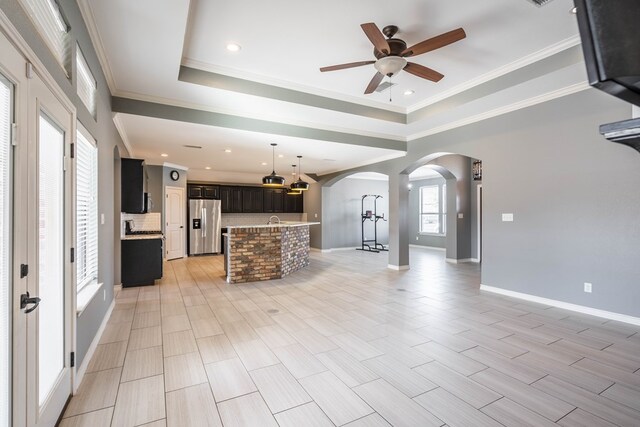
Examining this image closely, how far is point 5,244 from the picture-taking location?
1.34 m

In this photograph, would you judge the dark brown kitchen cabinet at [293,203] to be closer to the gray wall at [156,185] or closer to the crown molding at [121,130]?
the gray wall at [156,185]

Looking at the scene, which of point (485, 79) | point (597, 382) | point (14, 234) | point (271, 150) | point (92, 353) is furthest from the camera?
point (271, 150)

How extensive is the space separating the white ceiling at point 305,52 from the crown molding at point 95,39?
0.04 feet

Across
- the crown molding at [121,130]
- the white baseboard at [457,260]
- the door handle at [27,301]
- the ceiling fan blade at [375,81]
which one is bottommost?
the white baseboard at [457,260]

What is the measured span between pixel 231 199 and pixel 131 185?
5.55m

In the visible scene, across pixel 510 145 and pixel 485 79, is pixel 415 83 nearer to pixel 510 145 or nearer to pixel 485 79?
pixel 485 79

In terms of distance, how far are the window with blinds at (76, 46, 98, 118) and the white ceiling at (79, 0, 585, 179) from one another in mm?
320

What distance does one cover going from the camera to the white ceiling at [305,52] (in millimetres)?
2738

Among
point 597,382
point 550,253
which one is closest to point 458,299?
point 550,253

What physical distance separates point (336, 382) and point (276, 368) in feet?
1.81

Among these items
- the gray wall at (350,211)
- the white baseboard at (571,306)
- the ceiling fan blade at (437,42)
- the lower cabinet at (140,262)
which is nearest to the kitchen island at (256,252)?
the lower cabinet at (140,262)

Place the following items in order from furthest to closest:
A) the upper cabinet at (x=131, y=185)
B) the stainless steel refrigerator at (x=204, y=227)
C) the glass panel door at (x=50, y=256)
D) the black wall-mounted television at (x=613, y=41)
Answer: the stainless steel refrigerator at (x=204, y=227) → the upper cabinet at (x=131, y=185) → the glass panel door at (x=50, y=256) → the black wall-mounted television at (x=613, y=41)

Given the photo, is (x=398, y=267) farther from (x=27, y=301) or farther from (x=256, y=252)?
(x=27, y=301)

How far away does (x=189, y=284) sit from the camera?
5.65 m
